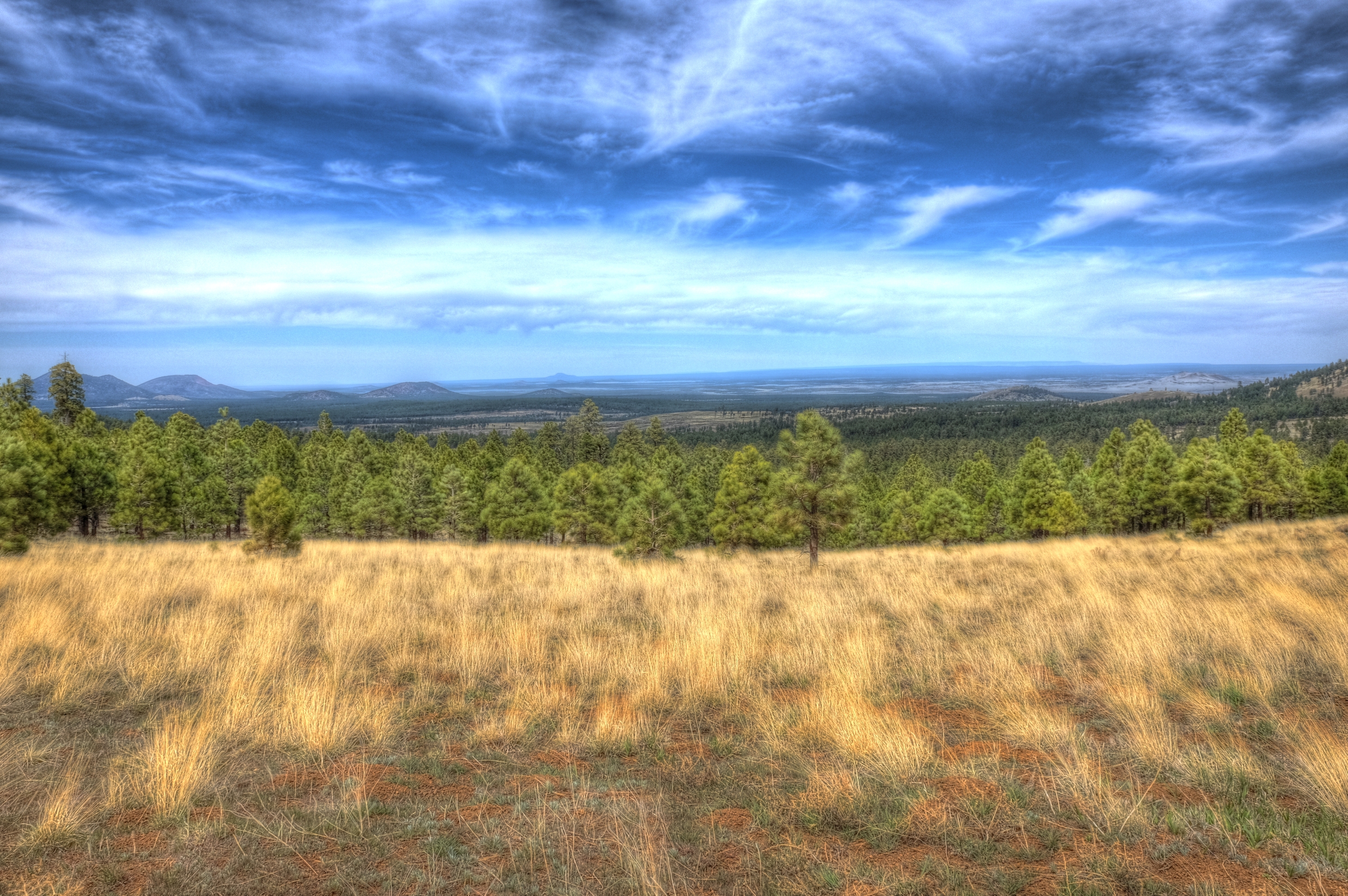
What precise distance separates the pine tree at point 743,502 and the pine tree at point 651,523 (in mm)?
10538

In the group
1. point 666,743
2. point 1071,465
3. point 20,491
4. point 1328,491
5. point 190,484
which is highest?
point 666,743

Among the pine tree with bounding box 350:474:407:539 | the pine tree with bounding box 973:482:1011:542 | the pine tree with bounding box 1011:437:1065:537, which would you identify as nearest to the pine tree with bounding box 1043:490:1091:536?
the pine tree with bounding box 1011:437:1065:537

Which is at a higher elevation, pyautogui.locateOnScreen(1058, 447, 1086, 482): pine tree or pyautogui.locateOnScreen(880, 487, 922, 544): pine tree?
pyautogui.locateOnScreen(1058, 447, 1086, 482): pine tree

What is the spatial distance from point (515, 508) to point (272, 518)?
2682 cm

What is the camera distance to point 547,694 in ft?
20.3

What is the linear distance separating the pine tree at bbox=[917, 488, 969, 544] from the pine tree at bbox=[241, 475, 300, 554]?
50329mm

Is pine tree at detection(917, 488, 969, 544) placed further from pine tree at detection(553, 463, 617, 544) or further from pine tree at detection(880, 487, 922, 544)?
pine tree at detection(553, 463, 617, 544)

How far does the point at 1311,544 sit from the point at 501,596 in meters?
19.5

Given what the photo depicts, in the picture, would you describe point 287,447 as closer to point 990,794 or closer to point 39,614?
point 39,614

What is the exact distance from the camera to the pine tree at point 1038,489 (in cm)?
5216

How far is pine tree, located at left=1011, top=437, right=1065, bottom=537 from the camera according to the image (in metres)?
52.2

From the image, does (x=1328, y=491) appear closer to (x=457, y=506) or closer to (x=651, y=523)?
(x=651, y=523)

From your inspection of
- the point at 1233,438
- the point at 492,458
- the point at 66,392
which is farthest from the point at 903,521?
the point at 66,392

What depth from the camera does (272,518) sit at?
20469 mm
